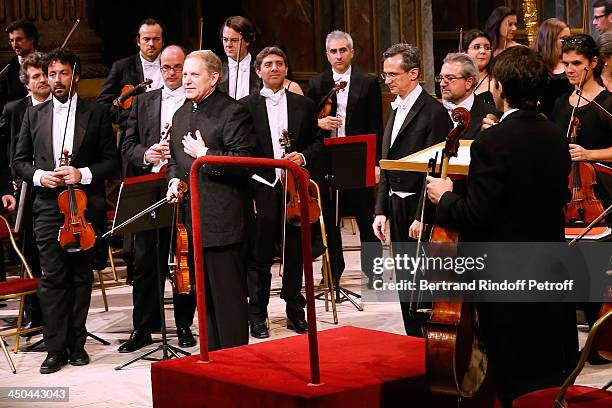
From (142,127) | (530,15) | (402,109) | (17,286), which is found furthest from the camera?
(530,15)

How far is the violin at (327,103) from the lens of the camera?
23.5ft

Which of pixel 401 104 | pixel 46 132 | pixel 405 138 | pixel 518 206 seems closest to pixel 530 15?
pixel 401 104

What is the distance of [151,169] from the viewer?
649cm

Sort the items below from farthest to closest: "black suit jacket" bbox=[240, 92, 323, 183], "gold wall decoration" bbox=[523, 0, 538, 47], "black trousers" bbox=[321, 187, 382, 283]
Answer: "gold wall decoration" bbox=[523, 0, 538, 47]
"black trousers" bbox=[321, 187, 382, 283]
"black suit jacket" bbox=[240, 92, 323, 183]

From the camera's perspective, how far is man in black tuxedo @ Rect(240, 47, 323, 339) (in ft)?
21.5

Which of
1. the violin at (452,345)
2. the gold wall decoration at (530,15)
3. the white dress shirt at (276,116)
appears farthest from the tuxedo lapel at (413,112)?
the gold wall decoration at (530,15)

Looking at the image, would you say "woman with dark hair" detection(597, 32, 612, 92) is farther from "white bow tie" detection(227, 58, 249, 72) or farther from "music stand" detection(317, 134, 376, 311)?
"white bow tie" detection(227, 58, 249, 72)

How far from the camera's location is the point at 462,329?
3.61 m

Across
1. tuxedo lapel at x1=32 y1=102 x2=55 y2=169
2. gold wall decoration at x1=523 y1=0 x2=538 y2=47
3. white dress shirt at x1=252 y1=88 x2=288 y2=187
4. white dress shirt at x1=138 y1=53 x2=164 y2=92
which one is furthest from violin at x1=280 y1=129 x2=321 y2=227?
gold wall decoration at x1=523 y1=0 x2=538 y2=47

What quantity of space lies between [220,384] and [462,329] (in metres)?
0.83

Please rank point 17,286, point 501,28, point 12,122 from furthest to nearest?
point 501,28 < point 12,122 < point 17,286

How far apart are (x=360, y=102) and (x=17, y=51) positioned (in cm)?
259

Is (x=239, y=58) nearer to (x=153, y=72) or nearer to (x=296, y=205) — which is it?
(x=153, y=72)

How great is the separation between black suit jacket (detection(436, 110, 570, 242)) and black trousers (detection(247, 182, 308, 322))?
2.89m
